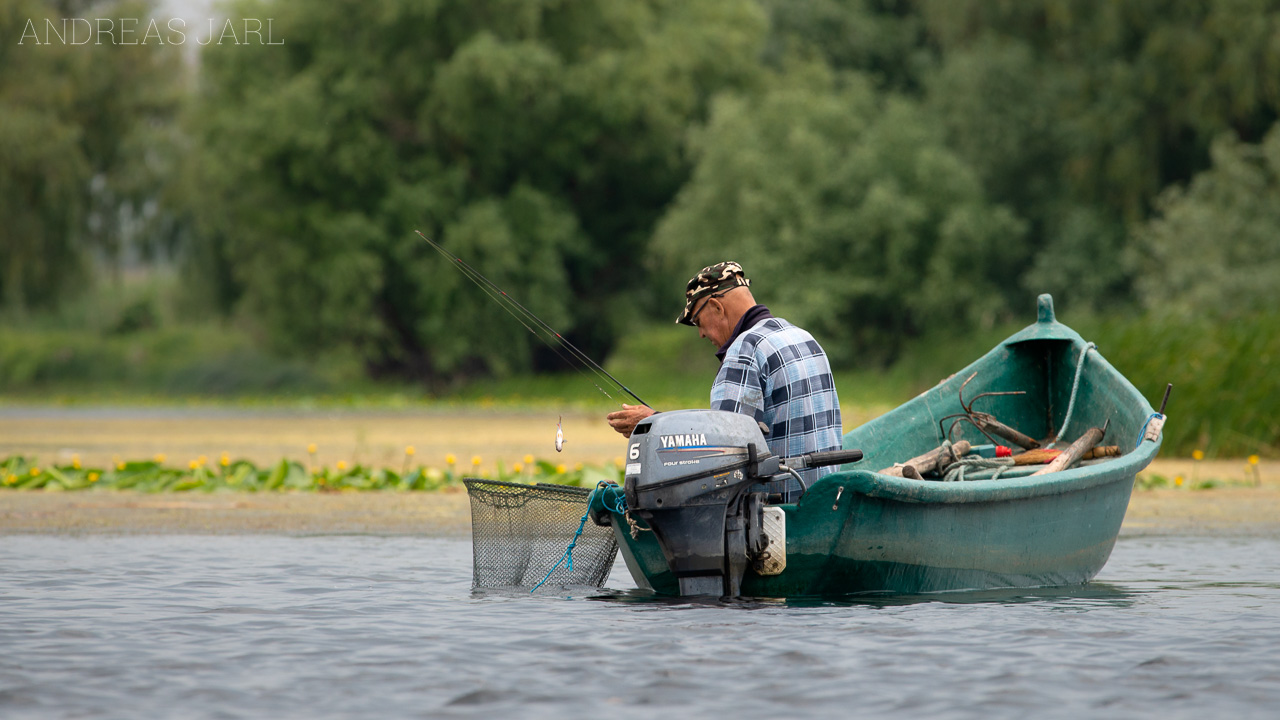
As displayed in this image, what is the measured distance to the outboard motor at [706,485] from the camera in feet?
20.1

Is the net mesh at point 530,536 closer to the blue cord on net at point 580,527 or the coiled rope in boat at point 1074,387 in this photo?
the blue cord on net at point 580,527

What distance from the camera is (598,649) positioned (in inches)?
221

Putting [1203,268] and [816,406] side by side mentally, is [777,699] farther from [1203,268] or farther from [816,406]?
[1203,268]

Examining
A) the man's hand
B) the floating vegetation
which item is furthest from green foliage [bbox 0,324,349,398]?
the man's hand

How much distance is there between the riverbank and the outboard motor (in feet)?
13.1

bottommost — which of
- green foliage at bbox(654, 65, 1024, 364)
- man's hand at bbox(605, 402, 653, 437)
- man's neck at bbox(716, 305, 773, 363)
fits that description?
man's hand at bbox(605, 402, 653, 437)

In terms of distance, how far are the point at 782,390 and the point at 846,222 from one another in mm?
25332

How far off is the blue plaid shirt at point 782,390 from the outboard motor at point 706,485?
1.05 ft

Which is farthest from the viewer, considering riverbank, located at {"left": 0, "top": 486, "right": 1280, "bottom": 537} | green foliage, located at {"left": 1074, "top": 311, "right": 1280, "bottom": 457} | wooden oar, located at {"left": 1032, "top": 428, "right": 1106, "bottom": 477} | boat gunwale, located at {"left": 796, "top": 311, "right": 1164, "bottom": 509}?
green foliage, located at {"left": 1074, "top": 311, "right": 1280, "bottom": 457}

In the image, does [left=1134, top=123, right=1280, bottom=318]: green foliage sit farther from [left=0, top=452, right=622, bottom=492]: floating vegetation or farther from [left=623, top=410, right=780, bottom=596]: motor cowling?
[left=623, top=410, right=780, bottom=596]: motor cowling

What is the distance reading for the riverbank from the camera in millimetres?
10008

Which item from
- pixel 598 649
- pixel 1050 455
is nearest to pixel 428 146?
pixel 1050 455

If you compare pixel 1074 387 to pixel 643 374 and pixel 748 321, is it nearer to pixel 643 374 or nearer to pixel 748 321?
pixel 748 321

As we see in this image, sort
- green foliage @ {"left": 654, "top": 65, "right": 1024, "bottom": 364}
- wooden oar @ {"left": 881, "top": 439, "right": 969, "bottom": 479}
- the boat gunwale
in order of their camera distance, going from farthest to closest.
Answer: green foliage @ {"left": 654, "top": 65, "right": 1024, "bottom": 364} → wooden oar @ {"left": 881, "top": 439, "right": 969, "bottom": 479} → the boat gunwale
